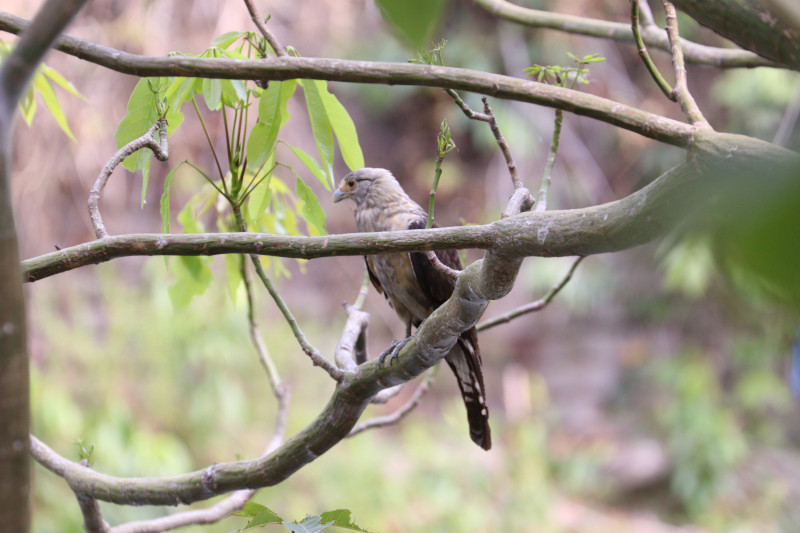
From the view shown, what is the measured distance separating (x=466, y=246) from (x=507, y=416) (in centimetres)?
733

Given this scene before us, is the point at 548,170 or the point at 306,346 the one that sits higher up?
the point at 548,170

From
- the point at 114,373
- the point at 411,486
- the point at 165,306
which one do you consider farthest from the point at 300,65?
the point at 411,486

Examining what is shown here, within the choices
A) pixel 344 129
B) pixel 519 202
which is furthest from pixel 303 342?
pixel 519 202

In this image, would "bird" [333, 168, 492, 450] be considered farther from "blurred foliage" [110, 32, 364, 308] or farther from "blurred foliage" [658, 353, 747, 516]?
"blurred foliage" [658, 353, 747, 516]

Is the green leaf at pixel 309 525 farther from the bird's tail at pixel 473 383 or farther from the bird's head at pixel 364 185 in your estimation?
the bird's head at pixel 364 185

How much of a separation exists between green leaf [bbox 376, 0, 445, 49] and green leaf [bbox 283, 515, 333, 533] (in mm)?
884

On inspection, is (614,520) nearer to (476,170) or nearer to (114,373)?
(476,170)

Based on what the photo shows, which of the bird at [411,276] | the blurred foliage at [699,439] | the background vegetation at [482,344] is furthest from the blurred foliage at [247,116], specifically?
the blurred foliage at [699,439]

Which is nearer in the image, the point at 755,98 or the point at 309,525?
the point at 309,525

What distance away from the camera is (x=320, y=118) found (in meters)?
1.62

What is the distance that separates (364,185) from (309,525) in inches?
80.1

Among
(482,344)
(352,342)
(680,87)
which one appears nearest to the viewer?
(680,87)

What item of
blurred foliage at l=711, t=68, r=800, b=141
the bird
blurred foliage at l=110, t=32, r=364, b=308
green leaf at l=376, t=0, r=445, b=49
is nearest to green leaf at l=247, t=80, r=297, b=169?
blurred foliage at l=110, t=32, r=364, b=308

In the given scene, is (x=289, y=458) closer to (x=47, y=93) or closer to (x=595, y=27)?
(x=47, y=93)
